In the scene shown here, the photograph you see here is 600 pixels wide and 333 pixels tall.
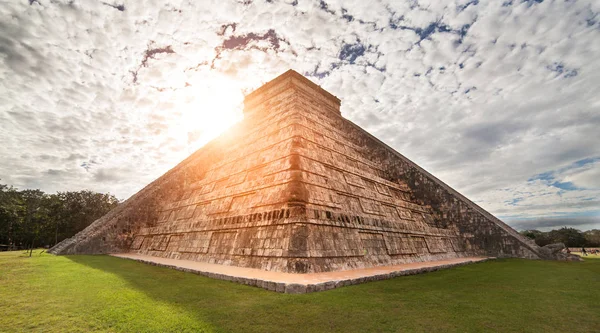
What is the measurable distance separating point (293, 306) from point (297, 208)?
4433 mm

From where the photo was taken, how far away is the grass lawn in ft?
14.1

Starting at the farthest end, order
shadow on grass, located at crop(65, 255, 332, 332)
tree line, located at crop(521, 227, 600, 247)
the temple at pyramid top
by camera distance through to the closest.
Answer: tree line, located at crop(521, 227, 600, 247)
the temple at pyramid top
shadow on grass, located at crop(65, 255, 332, 332)

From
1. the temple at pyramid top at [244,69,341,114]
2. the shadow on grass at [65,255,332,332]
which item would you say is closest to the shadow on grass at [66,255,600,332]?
the shadow on grass at [65,255,332,332]

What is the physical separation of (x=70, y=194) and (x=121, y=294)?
42093mm

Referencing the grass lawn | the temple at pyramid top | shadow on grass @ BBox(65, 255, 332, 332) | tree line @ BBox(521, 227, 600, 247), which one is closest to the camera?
the grass lawn

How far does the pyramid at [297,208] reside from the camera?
32.1 feet

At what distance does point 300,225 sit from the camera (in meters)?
9.18

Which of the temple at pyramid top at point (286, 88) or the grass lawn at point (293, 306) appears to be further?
the temple at pyramid top at point (286, 88)

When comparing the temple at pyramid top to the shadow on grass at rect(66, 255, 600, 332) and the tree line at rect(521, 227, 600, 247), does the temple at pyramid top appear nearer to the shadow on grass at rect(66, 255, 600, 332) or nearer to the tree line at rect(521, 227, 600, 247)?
the shadow on grass at rect(66, 255, 600, 332)

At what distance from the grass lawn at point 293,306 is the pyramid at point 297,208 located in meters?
2.75

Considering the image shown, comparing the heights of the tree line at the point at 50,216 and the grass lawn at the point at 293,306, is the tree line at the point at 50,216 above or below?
above

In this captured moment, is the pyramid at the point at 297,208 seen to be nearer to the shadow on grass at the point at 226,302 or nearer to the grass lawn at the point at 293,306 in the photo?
the shadow on grass at the point at 226,302

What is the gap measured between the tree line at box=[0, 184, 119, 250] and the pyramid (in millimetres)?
24569

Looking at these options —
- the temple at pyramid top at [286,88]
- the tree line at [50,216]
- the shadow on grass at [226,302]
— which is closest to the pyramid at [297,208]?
the temple at pyramid top at [286,88]
